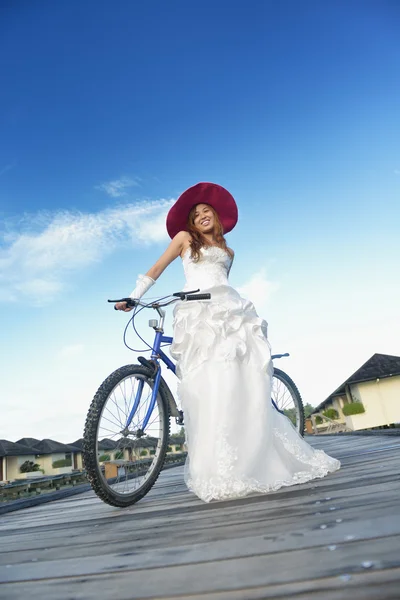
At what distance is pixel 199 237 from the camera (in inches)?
120

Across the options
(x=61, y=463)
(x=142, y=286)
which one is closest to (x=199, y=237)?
(x=142, y=286)

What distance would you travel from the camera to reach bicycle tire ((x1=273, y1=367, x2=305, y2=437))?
3.86 m

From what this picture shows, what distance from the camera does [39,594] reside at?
34.4 inches

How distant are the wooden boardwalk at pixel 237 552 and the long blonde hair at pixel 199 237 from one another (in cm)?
180

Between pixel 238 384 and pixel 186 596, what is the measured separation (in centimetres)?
160

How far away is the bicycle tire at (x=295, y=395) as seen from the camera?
3.86 m

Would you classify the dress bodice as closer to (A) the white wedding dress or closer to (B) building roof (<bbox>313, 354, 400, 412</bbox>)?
(A) the white wedding dress

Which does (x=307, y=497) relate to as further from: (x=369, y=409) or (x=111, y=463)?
(x=369, y=409)

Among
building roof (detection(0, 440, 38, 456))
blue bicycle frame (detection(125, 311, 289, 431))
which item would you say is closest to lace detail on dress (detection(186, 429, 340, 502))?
blue bicycle frame (detection(125, 311, 289, 431))

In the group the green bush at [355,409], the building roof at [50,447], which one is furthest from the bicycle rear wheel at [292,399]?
the building roof at [50,447]

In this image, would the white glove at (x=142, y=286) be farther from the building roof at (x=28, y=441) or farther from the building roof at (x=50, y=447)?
the building roof at (x=28, y=441)

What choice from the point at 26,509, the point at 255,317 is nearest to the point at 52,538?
the point at 255,317

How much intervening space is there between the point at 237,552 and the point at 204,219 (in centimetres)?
267

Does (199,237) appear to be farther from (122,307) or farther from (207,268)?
(122,307)
